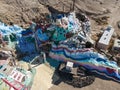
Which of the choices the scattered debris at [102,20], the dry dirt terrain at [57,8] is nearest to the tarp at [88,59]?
the dry dirt terrain at [57,8]

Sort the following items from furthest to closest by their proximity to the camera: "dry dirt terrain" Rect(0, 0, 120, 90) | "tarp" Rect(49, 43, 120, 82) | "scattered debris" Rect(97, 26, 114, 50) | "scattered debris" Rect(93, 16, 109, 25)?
"scattered debris" Rect(93, 16, 109, 25), "dry dirt terrain" Rect(0, 0, 120, 90), "scattered debris" Rect(97, 26, 114, 50), "tarp" Rect(49, 43, 120, 82)

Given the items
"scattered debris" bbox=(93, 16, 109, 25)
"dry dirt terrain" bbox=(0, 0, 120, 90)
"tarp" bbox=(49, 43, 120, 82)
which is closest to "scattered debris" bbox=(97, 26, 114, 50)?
"dry dirt terrain" bbox=(0, 0, 120, 90)

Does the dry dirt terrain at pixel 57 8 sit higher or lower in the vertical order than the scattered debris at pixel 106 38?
higher

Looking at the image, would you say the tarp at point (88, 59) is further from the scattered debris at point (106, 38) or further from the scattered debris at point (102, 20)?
the scattered debris at point (102, 20)

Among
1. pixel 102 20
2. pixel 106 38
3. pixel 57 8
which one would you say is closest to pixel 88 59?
pixel 106 38

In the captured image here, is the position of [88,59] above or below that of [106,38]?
below

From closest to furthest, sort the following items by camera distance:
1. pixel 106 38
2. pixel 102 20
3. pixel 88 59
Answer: pixel 88 59
pixel 106 38
pixel 102 20

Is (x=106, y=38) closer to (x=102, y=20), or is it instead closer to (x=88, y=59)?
(x=88, y=59)

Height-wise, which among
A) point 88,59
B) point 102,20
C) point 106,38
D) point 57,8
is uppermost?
point 57,8

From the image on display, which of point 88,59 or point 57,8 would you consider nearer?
point 88,59

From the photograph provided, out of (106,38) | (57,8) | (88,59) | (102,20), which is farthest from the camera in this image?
(57,8)

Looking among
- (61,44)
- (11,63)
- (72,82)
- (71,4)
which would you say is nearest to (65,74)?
(72,82)

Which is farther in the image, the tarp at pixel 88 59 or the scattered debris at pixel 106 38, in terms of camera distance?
the scattered debris at pixel 106 38

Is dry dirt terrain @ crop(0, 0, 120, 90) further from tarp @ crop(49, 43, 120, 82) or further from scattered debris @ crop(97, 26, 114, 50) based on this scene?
tarp @ crop(49, 43, 120, 82)
